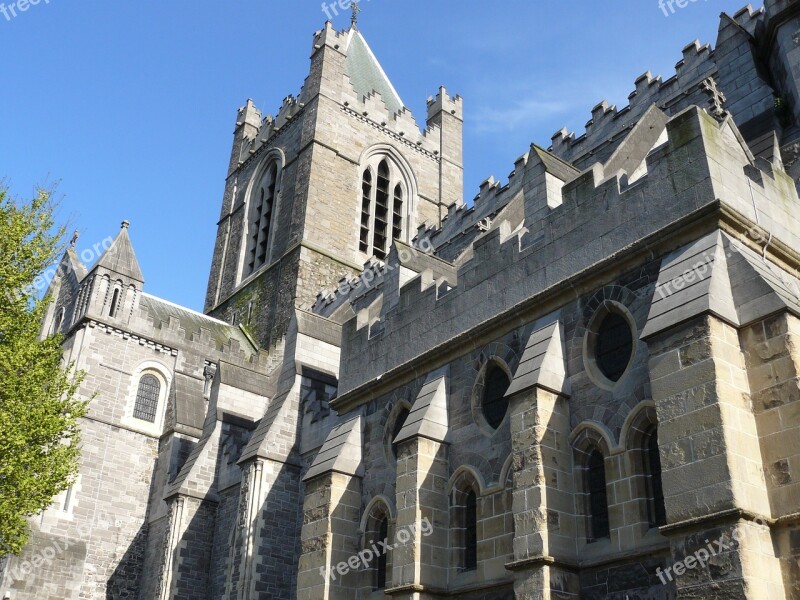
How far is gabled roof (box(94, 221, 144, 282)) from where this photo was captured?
2853 cm

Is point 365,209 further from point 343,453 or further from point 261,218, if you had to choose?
point 343,453

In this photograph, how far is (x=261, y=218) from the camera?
1553 inches

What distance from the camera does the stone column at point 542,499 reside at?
9500mm

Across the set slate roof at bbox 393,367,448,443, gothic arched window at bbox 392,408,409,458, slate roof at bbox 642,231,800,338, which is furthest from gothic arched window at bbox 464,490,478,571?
slate roof at bbox 642,231,800,338

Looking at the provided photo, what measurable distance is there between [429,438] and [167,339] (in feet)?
62.0

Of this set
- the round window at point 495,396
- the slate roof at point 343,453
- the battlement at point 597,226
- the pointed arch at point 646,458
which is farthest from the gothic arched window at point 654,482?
the slate roof at point 343,453

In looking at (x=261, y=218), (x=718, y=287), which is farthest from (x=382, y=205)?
(x=718, y=287)

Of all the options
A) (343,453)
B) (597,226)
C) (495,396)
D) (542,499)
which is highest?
(597,226)

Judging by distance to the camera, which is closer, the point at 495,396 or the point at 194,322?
the point at 495,396

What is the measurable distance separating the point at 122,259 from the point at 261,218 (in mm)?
11147

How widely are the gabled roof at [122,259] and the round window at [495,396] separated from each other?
19.9m

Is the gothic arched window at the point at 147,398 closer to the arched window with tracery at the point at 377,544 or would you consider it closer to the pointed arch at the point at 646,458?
the arched window with tracery at the point at 377,544

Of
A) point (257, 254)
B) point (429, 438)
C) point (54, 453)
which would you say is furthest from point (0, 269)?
point (257, 254)

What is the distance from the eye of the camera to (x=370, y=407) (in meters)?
14.7
